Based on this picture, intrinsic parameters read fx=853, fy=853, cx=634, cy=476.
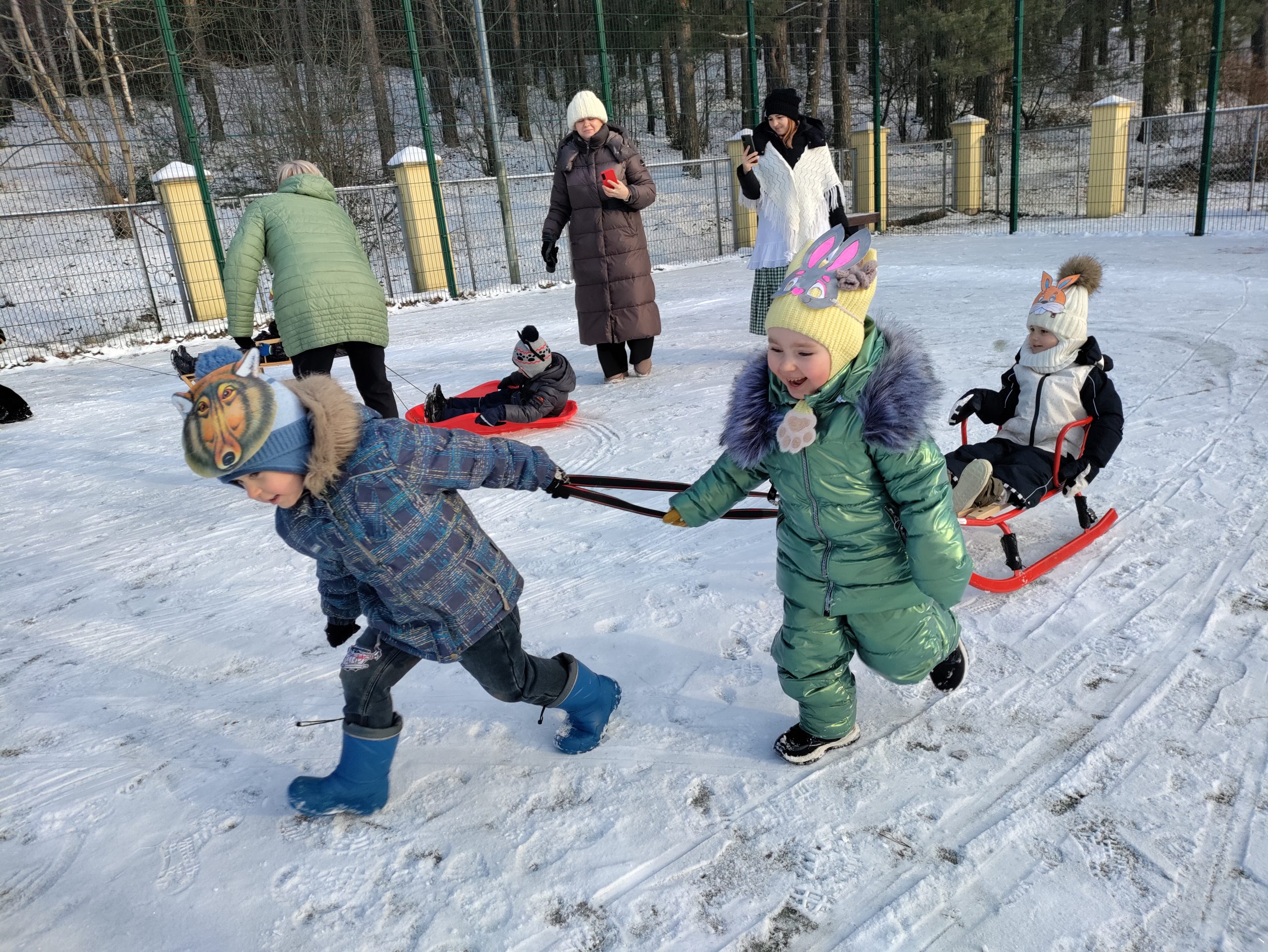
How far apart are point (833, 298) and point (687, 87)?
17.2 metres

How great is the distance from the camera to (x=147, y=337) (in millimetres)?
10008

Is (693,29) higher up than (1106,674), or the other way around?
(693,29)

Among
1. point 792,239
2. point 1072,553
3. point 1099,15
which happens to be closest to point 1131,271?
point 792,239

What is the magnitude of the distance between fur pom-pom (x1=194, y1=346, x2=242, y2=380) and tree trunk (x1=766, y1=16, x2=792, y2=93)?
18.9m

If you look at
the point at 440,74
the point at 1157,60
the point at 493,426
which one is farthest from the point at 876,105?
the point at 493,426

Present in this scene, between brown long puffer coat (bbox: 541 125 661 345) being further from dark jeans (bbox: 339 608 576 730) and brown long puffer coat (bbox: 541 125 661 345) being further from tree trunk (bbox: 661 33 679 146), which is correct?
tree trunk (bbox: 661 33 679 146)

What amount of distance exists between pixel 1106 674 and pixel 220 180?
46.8ft

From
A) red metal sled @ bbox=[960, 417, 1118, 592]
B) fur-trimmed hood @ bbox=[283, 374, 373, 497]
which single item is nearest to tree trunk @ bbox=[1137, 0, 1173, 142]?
red metal sled @ bbox=[960, 417, 1118, 592]

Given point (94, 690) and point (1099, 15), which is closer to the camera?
point (94, 690)

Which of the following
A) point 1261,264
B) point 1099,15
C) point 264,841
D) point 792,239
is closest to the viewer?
point 264,841

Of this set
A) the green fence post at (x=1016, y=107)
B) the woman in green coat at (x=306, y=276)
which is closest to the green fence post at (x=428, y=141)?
the woman in green coat at (x=306, y=276)

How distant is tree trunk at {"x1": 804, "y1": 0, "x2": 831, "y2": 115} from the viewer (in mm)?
18156

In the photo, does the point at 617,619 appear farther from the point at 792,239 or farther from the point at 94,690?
the point at 792,239

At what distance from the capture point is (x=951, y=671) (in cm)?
247
